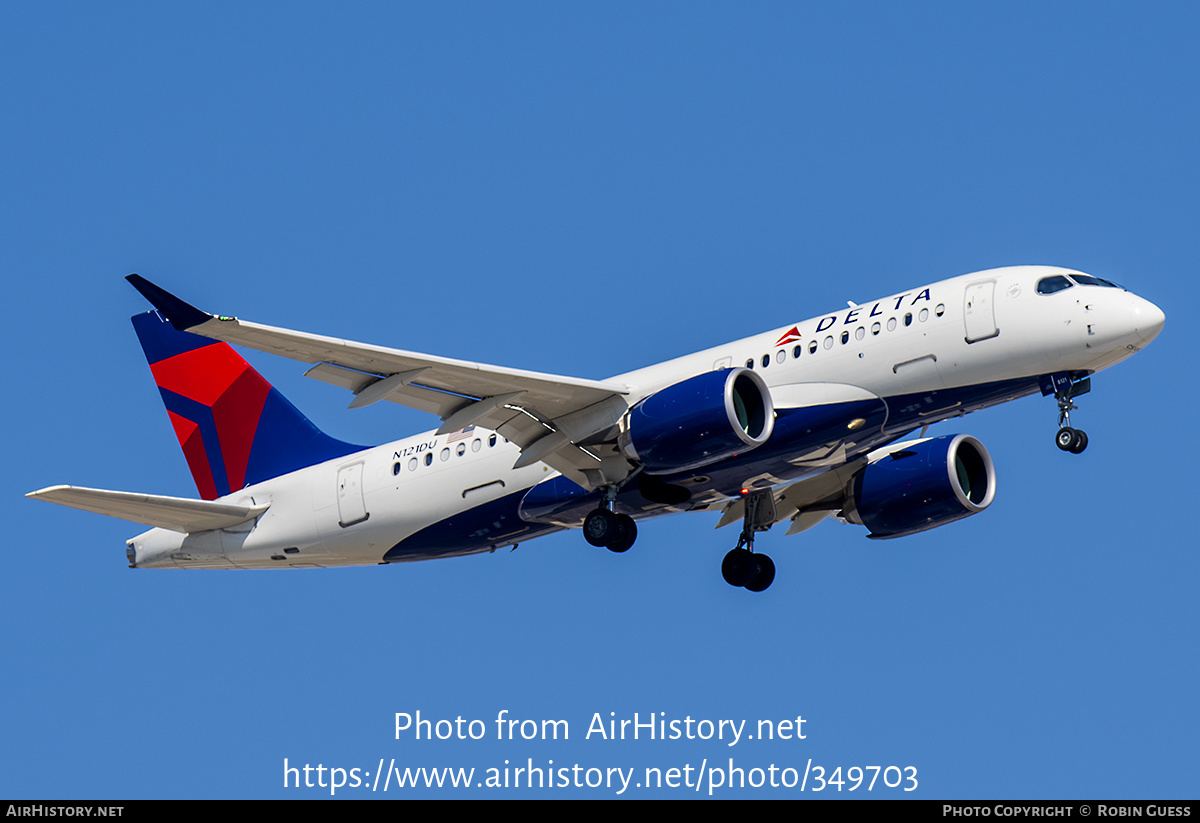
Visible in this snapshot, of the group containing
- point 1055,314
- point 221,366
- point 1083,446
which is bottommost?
point 1083,446

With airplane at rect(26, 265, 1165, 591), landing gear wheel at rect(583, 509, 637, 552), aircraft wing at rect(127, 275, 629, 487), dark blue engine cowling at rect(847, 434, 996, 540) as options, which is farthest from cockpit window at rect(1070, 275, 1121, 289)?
landing gear wheel at rect(583, 509, 637, 552)

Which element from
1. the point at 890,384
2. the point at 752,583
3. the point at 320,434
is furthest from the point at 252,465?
the point at 890,384

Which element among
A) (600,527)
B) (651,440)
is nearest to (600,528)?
(600,527)

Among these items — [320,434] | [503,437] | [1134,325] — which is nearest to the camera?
[1134,325]

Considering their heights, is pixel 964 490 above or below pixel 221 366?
below

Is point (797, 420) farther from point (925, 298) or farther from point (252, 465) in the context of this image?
point (252, 465)

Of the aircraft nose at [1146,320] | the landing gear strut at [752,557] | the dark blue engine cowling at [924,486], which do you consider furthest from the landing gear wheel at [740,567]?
the aircraft nose at [1146,320]

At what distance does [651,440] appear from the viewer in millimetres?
26938

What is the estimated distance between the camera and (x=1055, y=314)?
26.1 metres

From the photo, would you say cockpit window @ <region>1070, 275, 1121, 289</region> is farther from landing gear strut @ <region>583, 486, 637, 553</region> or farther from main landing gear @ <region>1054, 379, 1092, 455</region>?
landing gear strut @ <region>583, 486, 637, 553</region>

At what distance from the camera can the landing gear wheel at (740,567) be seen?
32.2 m

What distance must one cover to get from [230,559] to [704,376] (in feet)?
38.6

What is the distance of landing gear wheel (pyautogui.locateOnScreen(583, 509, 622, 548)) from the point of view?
2866 centimetres

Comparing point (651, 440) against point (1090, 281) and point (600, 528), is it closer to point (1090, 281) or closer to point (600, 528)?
point (600, 528)
